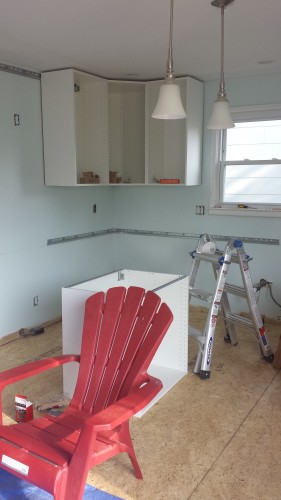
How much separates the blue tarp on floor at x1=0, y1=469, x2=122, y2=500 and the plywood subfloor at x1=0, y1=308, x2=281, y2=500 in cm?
5

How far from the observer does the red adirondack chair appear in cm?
180

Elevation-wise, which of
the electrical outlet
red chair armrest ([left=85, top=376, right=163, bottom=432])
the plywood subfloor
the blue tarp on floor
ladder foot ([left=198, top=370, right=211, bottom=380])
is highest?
the electrical outlet

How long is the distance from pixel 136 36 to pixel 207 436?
110 inches

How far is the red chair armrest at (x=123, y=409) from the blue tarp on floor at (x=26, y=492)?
571 millimetres

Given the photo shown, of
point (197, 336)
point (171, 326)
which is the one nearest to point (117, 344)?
point (171, 326)

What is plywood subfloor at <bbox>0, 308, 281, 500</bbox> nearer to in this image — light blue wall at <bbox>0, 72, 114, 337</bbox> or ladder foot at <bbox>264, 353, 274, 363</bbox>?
ladder foot at <bbox>264, 353, 274, 363</bbox>

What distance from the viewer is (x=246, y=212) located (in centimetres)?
460

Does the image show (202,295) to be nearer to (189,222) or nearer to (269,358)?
(269,358)

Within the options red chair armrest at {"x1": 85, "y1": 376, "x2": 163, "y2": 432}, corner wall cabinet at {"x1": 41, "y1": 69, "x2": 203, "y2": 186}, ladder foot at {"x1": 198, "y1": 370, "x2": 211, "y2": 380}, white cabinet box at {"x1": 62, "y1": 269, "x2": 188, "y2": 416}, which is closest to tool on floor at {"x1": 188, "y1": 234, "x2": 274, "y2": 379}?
ladder foot at {"x1": 198, "y1": 370, "x2": 211, "y2": 380}

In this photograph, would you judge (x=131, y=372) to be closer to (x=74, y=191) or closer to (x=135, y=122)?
(x=74, y=191)

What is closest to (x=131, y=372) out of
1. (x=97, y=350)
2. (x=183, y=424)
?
(x=97, y=350)

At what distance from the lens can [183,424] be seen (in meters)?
2.79

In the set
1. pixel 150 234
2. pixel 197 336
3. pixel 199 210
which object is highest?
pixel 199 210

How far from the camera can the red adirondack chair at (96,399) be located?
5.91ft
